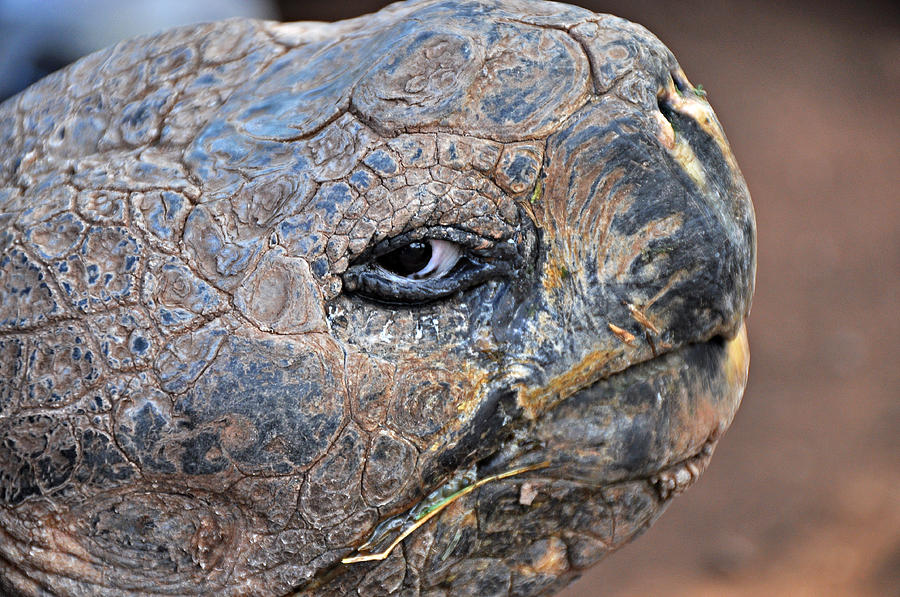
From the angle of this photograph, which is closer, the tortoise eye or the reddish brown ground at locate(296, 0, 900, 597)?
the tortoise eye

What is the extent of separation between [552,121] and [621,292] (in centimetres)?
25

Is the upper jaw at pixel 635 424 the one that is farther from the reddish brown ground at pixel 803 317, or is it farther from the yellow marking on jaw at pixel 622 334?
the reddish brown ground at pixel 803 317

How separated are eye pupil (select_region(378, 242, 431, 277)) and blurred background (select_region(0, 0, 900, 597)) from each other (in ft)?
5.35

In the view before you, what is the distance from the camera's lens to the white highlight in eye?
1.30 m

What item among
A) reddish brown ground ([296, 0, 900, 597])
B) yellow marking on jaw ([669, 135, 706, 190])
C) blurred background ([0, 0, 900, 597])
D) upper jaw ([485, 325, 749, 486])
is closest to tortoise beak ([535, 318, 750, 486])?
upper jaw ([485, 325, 749, 486])

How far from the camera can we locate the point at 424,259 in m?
1.30

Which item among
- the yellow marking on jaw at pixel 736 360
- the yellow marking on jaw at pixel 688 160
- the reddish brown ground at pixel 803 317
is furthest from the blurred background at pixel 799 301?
the yellow marking on jaw at pixel 736 360

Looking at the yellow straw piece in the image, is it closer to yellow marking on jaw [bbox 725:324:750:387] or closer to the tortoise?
the tortoise

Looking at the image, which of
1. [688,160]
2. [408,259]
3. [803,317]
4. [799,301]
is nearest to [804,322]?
[803,317]

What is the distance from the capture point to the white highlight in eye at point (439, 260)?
1.30 meters

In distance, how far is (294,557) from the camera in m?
1.30

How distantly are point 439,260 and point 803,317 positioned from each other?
177 inches

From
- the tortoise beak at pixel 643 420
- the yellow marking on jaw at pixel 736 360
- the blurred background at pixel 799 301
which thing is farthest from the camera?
the blurred background at pixel 799 301

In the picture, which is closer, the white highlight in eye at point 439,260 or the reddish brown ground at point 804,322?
the white highlight in eye at point 439,260
